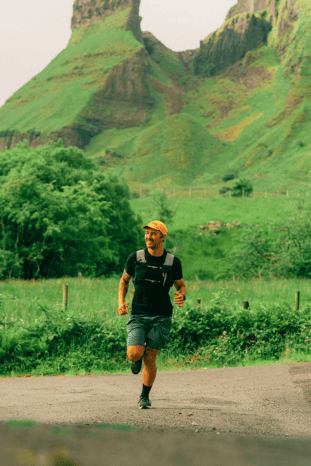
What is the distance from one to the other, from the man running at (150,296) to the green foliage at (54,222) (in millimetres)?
21551

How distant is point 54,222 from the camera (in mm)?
28453

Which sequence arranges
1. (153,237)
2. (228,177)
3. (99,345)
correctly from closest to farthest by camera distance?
(153,237) → (99,345) → (228,177)

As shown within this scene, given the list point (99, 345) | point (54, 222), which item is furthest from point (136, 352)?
point (54, 222)

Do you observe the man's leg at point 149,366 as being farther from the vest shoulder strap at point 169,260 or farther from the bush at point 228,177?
the bush at point 228,177

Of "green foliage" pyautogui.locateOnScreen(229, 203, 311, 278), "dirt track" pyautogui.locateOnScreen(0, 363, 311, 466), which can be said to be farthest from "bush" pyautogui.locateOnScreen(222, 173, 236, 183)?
"dirt track" pyautogui.locateOnScreen(0, 363, 311, 466)

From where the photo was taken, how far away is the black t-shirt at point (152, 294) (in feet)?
19.0

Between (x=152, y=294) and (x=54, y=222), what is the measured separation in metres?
23.5

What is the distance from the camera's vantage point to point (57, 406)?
20.4ft

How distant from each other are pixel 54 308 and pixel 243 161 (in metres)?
137

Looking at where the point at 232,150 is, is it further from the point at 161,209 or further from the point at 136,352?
the point at 136,352

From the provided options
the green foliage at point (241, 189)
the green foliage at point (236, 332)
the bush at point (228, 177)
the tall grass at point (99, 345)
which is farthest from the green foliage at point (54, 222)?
the bush at point (228, 177)

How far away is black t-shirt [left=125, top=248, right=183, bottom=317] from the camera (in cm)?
578

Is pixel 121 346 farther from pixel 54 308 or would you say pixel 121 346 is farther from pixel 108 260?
pixel 108 260

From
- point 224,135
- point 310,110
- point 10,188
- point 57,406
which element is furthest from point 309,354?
point 224,135
